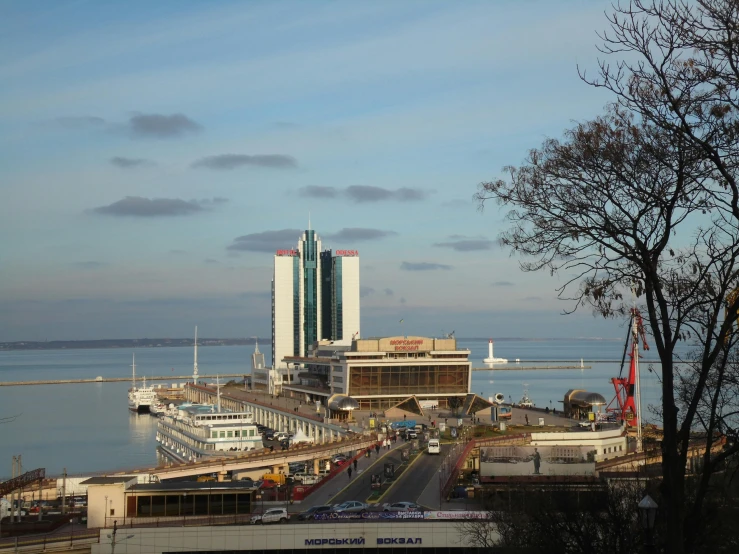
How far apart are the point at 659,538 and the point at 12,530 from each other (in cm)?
2426

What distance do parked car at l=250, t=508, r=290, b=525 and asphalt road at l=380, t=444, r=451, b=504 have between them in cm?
466

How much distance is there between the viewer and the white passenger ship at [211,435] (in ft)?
210

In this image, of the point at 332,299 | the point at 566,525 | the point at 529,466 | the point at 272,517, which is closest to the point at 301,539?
the point at 272,517

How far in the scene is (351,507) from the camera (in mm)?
29859

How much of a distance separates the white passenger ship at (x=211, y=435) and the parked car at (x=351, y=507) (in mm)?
28742

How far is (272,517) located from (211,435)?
121ft

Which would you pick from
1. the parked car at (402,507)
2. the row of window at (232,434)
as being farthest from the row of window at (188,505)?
the row of window at (232,434)

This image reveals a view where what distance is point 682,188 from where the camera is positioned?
34.3 feet

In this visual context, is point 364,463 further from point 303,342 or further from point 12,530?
point 303,342

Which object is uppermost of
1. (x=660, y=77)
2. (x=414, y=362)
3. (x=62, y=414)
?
(x=660, y=77)

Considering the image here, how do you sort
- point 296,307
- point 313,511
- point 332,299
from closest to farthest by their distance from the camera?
point 313,511
point 296,307
point 332,299

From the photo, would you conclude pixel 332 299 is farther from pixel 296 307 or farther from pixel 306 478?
pixel 306 478

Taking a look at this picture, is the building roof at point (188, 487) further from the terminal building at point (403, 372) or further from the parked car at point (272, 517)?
the terminal building at point (403, 372)

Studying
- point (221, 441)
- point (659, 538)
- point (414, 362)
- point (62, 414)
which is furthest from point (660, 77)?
point (62, 414)
